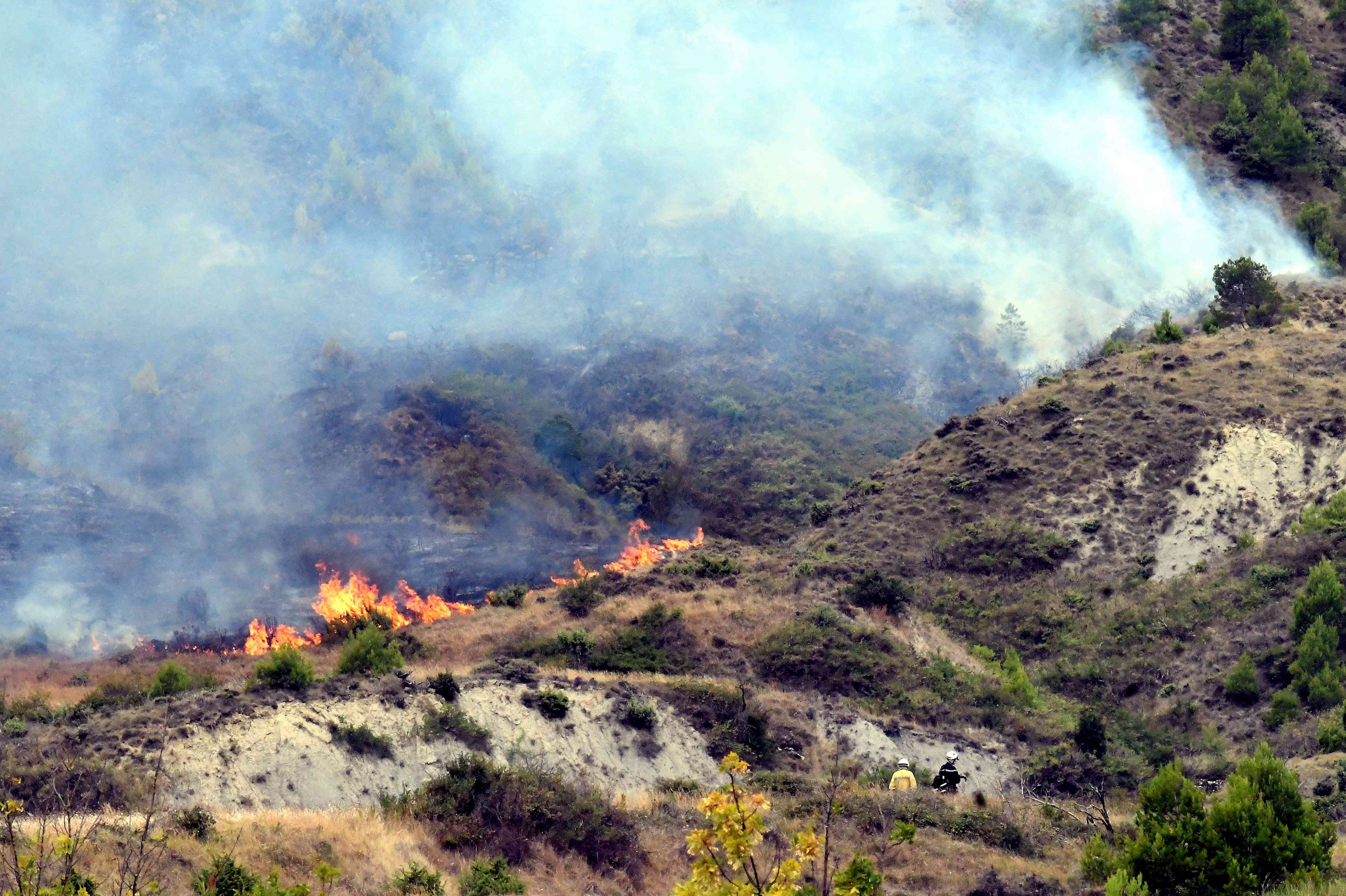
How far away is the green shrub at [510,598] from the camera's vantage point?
53125mm

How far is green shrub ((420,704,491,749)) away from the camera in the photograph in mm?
36188

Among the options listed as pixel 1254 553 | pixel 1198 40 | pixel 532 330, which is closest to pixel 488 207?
pixel 532 330

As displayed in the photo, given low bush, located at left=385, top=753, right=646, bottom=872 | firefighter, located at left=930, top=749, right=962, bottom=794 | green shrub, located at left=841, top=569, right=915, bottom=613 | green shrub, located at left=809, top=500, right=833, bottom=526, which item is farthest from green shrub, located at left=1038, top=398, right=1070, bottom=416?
low bush, located at left=385, top=753, right=646, bottom=872

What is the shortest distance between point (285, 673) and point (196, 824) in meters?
12.4

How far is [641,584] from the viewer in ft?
178

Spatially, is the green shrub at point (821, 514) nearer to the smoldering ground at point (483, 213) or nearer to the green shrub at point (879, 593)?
the green shrub at point (879, 593)

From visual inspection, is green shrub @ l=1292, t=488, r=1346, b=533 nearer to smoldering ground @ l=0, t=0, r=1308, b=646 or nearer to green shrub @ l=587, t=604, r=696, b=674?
green shrub @ l=587, t=604, r=696, b=674

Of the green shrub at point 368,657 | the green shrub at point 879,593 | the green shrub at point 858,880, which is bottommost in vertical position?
the green shrub at point 858,880

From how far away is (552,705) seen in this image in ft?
128

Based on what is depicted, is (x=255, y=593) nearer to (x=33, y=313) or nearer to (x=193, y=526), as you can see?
(x=193, y=526)

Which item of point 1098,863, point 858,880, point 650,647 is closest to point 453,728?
point 650,647

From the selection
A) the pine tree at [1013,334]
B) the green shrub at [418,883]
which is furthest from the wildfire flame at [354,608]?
the pine tree at [1013,334]

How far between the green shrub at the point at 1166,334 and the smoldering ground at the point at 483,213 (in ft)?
48.0

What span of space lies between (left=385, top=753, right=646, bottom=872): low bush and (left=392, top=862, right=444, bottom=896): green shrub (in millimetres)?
3301
